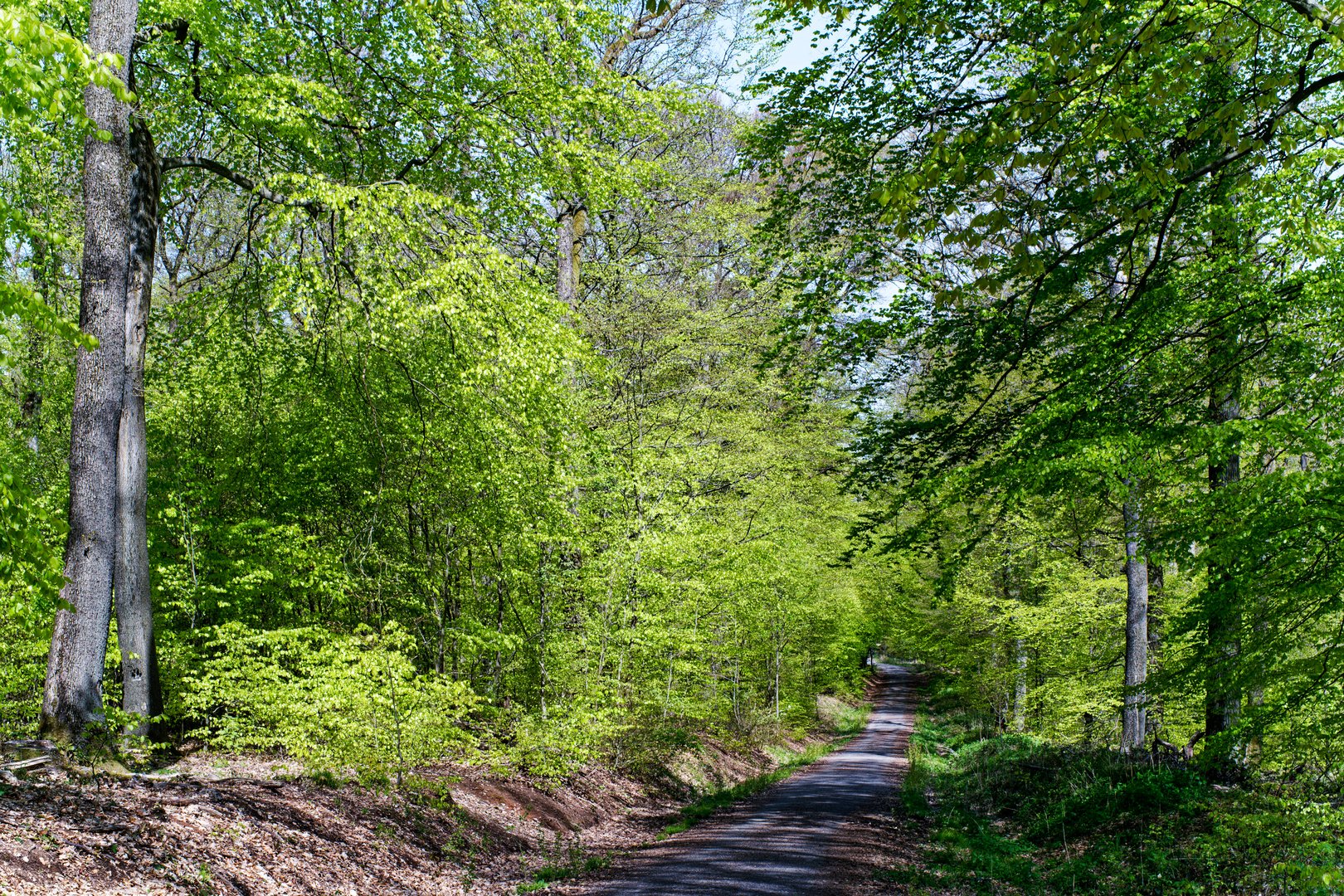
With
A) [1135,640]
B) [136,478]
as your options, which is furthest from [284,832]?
[1135,640]

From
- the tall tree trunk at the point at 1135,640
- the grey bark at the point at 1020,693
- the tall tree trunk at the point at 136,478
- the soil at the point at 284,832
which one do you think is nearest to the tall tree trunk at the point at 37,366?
the tall tree trunk at the point at 136,478

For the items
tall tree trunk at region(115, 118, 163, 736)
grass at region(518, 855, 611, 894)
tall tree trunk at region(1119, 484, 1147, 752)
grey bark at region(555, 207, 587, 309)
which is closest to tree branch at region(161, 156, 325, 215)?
tall tree trunk at region(115, 118, 163, 736)

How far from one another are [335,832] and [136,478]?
4000mm

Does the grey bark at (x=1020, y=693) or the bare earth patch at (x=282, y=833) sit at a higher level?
the bare earth patch at (x=282, y=833)

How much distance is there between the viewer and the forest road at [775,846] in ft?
24.6

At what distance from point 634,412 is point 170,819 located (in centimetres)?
1014

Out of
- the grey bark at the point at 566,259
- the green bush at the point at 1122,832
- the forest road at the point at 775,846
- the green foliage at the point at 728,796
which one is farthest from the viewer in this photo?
the grey bark at the point at 566,259

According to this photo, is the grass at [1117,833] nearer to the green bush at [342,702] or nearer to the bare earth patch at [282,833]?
the bare earth patch at [282,833]

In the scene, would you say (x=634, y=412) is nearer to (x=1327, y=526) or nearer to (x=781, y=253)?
(x=781, y=253)

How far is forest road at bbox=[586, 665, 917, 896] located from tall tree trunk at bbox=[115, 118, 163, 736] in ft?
16.0

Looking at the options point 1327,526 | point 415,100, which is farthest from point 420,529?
point 1327,526

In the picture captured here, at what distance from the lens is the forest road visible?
7508 mm

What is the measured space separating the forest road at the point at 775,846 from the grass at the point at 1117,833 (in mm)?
963

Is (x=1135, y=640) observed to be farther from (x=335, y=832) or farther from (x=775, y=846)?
(x=335, y=832)
